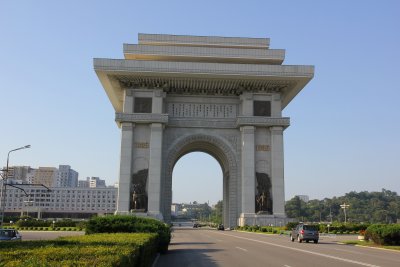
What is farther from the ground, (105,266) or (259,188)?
(259,188)

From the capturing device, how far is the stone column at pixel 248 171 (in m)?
49.4

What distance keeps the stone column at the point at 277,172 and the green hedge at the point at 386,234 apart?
19.5 m

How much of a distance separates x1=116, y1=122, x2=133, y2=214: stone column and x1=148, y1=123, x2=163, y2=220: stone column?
2.34 m

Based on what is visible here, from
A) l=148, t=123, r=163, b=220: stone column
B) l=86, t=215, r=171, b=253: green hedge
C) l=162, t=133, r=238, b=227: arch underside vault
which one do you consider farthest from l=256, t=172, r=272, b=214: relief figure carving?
l=86, t=215, r=171, b=253: green hedge

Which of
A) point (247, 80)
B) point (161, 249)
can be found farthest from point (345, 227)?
point (161, 249)

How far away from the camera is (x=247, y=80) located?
50844mm

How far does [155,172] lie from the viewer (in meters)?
49.6

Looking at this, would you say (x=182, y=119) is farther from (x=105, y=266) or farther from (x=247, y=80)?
(x=105, y=266)

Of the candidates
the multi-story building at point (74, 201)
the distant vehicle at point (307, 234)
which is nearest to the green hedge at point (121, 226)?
the distant vehicle at point (307, 234)

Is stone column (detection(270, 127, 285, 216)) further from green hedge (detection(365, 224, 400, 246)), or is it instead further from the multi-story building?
the multi-story building

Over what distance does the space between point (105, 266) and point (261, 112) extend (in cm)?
4632

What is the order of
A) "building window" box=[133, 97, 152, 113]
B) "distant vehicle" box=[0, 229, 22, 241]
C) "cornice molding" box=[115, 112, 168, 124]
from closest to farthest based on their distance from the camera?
"distant vehicle" box=[0, 229, 22, 241], "cornice molding" box=[115, 112, 168, 124], "building window" box=[133, 97, 152, 113]

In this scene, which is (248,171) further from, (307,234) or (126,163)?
(307,234)

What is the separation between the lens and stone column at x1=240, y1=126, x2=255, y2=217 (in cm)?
4938
